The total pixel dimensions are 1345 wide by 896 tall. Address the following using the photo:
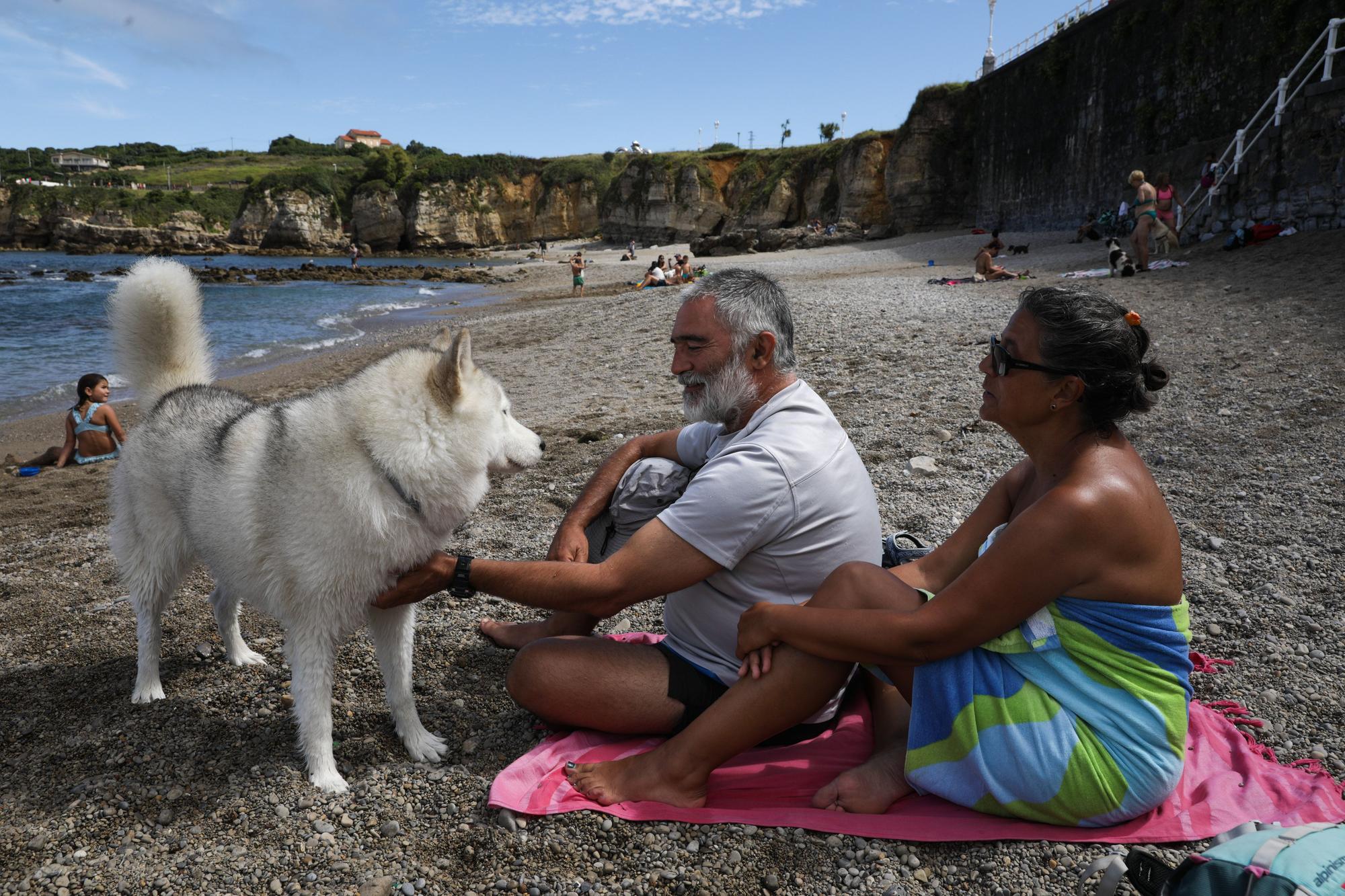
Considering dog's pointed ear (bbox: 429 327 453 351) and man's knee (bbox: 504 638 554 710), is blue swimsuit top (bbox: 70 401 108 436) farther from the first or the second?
man's knee (bbox: 504 638 554 710)

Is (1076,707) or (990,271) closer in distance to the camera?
(1076,707)

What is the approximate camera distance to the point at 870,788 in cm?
246

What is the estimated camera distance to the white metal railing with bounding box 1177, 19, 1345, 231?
13.7 metres

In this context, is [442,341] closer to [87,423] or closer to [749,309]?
[749,309]

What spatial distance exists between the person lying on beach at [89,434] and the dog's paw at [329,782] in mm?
6916

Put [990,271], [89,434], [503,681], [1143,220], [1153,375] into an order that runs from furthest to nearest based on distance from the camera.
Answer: [990,271] < [1143,220] < [89,434] < [503,681] < [1153,375]

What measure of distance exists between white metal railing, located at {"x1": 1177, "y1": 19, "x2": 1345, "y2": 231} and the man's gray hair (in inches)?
638

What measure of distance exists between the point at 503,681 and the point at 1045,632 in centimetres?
228

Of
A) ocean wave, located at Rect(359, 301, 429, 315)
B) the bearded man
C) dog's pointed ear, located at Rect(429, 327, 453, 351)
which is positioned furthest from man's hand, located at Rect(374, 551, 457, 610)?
ocean wave, located at Rect(359, 301, 429, 315)


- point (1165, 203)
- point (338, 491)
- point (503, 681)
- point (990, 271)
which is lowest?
point (503, 681)

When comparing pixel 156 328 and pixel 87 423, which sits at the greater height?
pixel 156 328

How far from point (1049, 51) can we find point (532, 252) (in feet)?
150

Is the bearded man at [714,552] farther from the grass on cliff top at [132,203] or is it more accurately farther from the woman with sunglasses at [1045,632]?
the grass on cliff top at [132,203]

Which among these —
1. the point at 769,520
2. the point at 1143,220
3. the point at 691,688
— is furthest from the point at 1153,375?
the point at 1143,220
